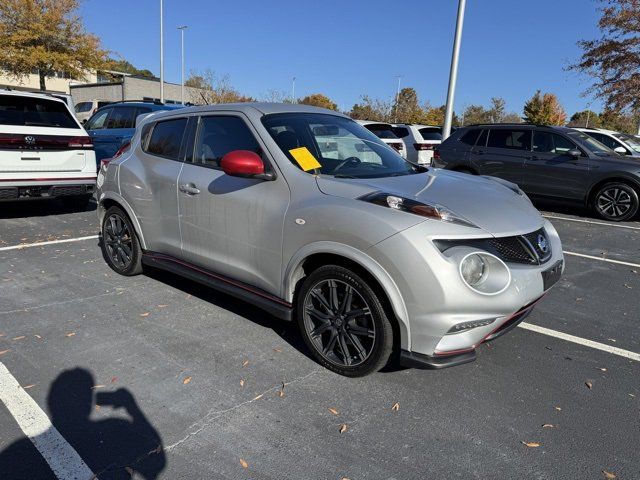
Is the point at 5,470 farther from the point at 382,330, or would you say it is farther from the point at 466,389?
the point at 466,389

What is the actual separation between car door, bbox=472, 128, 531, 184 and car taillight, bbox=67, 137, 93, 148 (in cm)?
764

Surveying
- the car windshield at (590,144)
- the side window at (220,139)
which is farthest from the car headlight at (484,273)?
the car windshield at (590,144)

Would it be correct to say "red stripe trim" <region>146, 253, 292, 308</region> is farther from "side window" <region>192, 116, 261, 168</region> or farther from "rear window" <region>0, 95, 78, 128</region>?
"rear window" <region>0, 95, 78, 128</region>

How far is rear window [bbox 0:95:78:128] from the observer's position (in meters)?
7.03

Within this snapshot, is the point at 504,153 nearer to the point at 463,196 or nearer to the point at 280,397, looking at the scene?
the point at 463,196

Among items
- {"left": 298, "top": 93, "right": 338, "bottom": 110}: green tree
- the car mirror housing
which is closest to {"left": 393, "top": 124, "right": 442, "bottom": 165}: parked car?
the car mirror housing

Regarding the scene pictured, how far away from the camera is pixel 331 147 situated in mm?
3822

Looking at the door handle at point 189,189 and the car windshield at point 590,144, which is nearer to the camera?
the door handle at point 189,189

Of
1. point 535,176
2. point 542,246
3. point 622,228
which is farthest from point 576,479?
point 535,176

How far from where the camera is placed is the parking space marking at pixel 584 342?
3680 millimetres

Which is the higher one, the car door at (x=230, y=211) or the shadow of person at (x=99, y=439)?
the car door at (x=230, y=211)

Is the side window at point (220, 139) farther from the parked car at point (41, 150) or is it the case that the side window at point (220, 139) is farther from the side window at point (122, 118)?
the side window at point (122, 118)

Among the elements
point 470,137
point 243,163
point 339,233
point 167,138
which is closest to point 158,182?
point 167,138

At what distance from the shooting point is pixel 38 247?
20.3 ft
